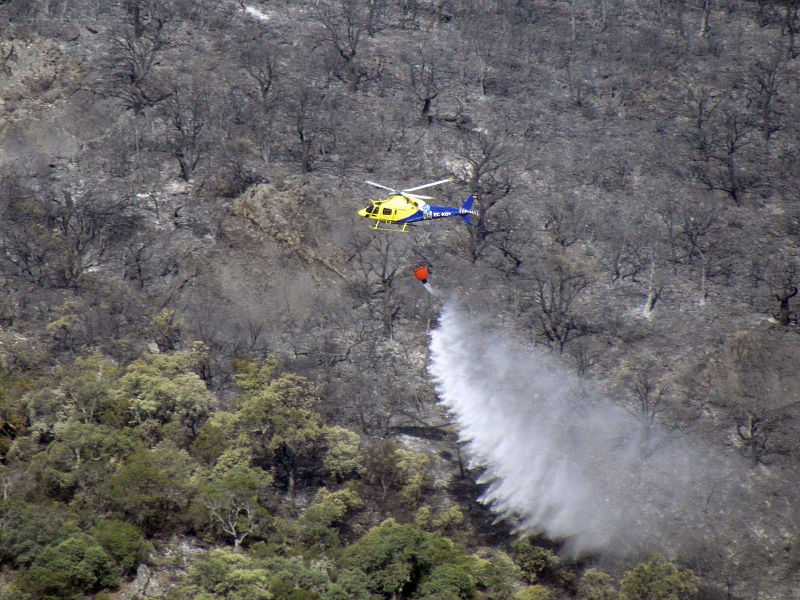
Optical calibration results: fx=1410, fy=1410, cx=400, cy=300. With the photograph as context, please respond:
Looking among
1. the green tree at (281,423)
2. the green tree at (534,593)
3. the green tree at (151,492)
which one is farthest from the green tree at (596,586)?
the green tree at (151,492)

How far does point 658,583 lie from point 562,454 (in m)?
10.6

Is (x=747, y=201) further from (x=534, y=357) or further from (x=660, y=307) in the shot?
(x=534, y=357)

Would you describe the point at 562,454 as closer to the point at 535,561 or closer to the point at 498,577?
the point at 535,561

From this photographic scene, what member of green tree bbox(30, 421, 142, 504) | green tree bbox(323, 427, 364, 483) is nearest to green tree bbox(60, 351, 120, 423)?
green tree bbox(30, 421, 142, 504)

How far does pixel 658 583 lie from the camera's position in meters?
55.7

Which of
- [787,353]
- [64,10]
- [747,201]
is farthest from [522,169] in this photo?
[64,10]

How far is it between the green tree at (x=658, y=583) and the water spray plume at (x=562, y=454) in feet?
14.0

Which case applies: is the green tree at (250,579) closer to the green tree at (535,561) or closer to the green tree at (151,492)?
the green tree at (151,492)

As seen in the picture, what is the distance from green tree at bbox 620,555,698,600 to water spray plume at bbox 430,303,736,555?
4.27 meters

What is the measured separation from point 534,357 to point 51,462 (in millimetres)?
23971

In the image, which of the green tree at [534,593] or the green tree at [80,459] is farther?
the green tree at [80,459]

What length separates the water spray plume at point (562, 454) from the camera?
2452 inches

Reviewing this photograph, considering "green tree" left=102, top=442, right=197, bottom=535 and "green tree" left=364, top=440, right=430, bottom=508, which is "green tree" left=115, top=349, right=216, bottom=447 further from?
"green tree" left=364, top=440, right=430, bottom=508

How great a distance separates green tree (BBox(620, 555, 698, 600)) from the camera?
55.5 m
